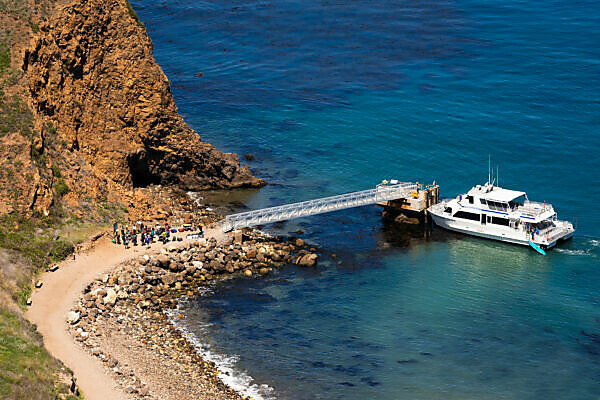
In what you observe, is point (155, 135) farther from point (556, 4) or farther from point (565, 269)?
point (556, 4)

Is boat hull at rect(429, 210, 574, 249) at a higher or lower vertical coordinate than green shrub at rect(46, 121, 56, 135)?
lower

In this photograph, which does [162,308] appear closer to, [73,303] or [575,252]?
[73,303]

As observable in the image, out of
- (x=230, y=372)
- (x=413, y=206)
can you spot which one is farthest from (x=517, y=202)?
(x=230, y=372)

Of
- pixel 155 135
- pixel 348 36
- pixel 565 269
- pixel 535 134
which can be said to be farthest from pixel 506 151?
pixel 348 36

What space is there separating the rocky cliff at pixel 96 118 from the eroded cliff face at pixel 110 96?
10 centimetres

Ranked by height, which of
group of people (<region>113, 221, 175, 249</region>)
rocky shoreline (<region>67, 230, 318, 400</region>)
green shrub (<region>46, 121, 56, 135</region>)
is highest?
green shrub (<region>46, 121, 56, 135</region>)

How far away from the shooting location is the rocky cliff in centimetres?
7194

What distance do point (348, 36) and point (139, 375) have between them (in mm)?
101188

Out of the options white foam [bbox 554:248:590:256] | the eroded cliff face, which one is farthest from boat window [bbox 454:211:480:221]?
the eroded cliff face

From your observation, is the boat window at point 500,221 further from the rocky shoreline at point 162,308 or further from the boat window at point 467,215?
the rocky shoreline at point 162,308

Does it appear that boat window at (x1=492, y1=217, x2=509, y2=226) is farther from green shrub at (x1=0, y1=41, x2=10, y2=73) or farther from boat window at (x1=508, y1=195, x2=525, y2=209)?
green shrub at (x1=0, y1=41, x2=10, y2=73)

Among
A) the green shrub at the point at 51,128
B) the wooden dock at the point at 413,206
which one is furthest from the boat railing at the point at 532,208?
the green shrub at the point at 51,128

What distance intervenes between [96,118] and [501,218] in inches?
1642

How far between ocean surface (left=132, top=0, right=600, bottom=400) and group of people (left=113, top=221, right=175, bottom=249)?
8.62 metres
